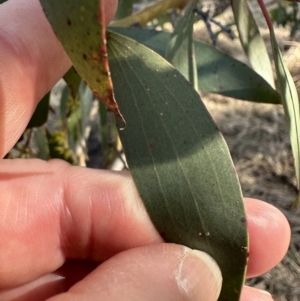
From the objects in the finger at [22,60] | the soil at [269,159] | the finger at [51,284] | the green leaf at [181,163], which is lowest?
the soil at [269,159]

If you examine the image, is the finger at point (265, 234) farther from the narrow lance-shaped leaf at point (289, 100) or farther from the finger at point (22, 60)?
the finger at point (22, 60)

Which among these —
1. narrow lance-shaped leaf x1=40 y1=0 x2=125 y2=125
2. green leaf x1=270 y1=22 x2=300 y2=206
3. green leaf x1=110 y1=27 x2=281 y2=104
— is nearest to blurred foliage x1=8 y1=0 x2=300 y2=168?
green leaf x1=110 y1=27 x2=281 y2=104

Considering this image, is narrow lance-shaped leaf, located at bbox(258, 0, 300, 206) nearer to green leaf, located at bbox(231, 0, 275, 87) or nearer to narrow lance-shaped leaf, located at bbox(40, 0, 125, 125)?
green leaf, located at bbox(231, 0, 275, 87)

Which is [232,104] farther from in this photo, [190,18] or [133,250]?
[133,250]

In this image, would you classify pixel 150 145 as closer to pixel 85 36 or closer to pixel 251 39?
pixel 85 36

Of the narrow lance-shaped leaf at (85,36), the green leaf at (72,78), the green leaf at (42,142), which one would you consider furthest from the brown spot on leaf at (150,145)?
the green leaf at (42,142)

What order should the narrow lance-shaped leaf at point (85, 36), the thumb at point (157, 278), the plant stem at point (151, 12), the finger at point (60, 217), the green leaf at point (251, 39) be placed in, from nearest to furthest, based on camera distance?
the narrow lance-shaped leaf at point (85, 36) < the thumb at point (157, 278) < the finger at point (60, 217) < the green leaf at point (251, 39) < the plant stem at point (151, 12)
